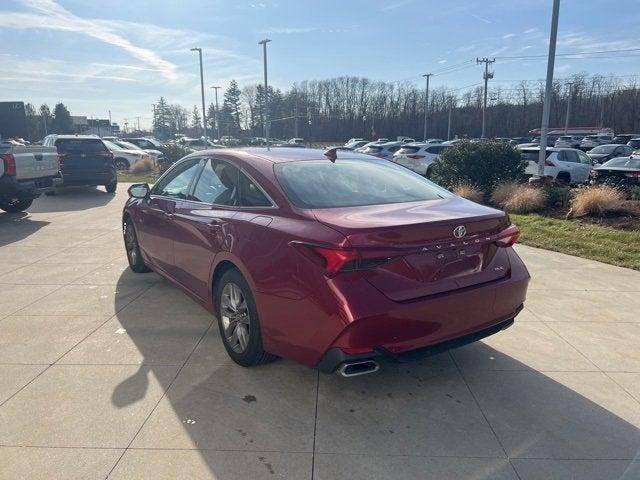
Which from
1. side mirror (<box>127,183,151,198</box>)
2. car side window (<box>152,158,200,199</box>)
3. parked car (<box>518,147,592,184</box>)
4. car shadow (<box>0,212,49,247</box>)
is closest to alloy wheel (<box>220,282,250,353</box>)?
car side window (<box>152,158,200,199</box>)

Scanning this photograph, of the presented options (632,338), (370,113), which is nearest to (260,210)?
(632,338)

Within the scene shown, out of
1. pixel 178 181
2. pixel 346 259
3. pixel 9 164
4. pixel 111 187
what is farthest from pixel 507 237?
pixel 111 187

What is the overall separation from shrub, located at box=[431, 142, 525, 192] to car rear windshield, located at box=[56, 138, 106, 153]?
10219 mm

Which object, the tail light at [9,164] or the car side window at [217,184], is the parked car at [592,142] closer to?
the tail light at [9,164]

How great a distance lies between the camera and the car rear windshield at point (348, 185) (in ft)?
10.7

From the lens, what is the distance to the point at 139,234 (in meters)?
5.38

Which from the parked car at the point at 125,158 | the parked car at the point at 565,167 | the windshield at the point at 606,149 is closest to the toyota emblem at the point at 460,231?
the parked car at the point at 565,167

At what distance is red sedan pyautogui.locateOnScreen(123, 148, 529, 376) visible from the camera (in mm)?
2637

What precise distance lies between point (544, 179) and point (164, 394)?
1131cm

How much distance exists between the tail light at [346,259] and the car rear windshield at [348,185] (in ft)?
1.79

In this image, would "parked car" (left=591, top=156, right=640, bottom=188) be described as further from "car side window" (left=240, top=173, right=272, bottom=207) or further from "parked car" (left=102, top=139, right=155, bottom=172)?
"parked car" (left=102, top=139, right=155, bottom=172)

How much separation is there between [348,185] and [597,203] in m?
7.59

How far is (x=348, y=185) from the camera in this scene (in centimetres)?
355

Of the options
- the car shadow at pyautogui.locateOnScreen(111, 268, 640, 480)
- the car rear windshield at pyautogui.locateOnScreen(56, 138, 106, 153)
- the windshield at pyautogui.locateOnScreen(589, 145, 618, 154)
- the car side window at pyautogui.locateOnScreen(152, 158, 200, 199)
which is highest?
the car rear windshield at pyautogui.locateOnScreen(56, 138, 106, 153)
